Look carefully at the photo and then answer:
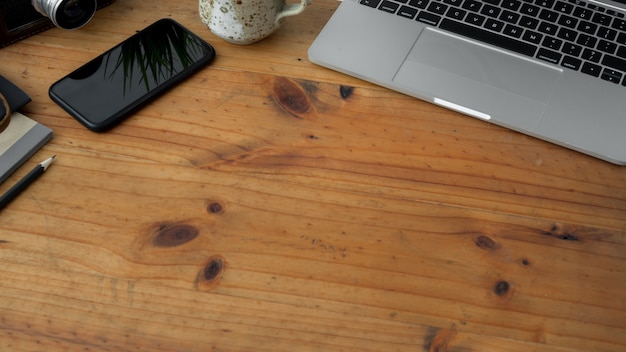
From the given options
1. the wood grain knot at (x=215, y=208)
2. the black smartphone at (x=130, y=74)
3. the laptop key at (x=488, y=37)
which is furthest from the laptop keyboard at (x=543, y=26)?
the wood grain knot at (x=215, y=208)

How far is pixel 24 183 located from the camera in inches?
30.7

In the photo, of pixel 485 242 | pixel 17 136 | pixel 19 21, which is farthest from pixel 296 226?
pixel 19 21

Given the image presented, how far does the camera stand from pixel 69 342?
69 centimetres

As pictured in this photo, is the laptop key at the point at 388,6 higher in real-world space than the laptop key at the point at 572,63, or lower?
higher

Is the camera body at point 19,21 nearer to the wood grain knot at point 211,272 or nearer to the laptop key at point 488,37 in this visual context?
the wood grain knot at point 211,272

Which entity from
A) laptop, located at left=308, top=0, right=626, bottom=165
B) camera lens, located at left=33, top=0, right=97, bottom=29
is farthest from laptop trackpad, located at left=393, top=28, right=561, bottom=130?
camera lens, located at left=33, top=0, right=97, bottom=29

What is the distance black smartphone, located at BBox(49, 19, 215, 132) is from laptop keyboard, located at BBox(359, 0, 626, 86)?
0.24 meters

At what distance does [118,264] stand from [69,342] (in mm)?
90

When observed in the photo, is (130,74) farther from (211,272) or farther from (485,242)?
(485,242)

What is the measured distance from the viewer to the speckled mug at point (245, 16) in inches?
33.9

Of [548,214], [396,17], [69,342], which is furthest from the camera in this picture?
[396,17]

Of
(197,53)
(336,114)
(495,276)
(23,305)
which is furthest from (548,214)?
(23,305)

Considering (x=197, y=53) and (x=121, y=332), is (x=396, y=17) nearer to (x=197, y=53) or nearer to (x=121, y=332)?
(x=197, y=53)

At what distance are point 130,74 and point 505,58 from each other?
0.46m
